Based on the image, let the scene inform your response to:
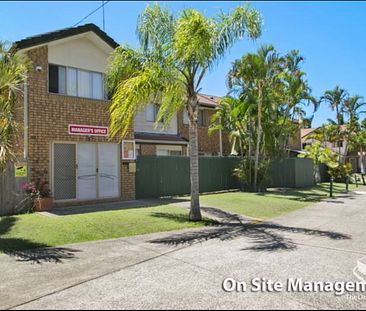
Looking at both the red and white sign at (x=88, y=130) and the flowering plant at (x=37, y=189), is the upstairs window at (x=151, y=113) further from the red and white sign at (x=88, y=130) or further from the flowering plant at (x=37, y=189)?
the flowering plant at (x=37, y=189)

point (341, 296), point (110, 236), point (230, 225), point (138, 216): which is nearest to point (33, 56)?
point (138, 216)

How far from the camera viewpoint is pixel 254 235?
952 centimetres

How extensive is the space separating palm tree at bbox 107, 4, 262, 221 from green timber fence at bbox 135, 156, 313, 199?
5.99m

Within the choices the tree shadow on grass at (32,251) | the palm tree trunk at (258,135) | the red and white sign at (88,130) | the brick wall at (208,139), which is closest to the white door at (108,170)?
the red and white sign at (88,130)

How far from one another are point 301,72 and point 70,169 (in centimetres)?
1538

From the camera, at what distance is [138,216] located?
1151 cm

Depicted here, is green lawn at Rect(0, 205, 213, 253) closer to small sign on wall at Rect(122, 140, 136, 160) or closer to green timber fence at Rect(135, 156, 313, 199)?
small sign on wall at Rect(122, 140, 136, 160)

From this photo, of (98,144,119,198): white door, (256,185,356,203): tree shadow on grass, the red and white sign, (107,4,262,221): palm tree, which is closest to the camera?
(107,4,262,221): palm tree

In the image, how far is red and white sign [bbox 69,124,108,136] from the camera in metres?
14.1

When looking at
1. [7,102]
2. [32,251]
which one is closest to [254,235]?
[32,251]

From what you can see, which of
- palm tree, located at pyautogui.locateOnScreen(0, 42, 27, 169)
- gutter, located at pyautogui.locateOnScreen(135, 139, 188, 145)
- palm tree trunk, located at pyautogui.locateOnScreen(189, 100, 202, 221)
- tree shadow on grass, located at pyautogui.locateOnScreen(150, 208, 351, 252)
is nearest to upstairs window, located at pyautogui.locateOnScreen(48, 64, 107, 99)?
palm tree, located at pyautogui.locateOnScreen(0, 42, 27, 169)

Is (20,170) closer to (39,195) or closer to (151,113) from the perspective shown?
(39,195)

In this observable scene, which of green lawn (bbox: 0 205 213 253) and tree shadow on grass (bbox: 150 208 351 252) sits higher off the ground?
green lawn (bbox: 0 205 213 253)

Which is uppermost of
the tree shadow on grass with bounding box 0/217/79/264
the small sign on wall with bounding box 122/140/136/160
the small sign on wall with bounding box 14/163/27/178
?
the small sign on wall with bounding box 122/140/136/160
